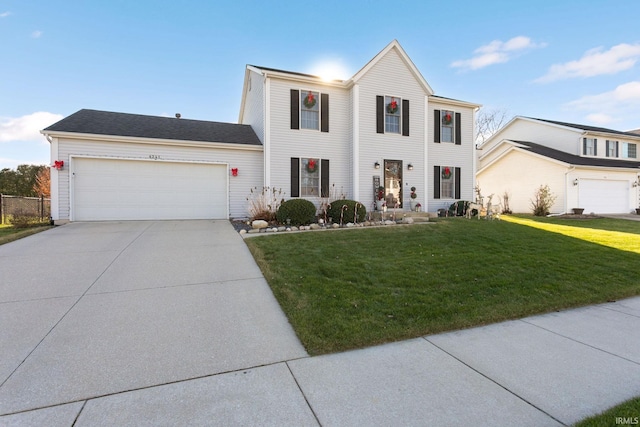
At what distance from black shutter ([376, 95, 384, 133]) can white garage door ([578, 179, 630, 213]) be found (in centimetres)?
1323

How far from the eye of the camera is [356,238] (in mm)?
7828

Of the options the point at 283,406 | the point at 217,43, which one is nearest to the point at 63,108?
the point at 217,43

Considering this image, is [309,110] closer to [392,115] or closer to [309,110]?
[309,110]

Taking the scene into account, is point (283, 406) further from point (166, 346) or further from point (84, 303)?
point (84, 303)

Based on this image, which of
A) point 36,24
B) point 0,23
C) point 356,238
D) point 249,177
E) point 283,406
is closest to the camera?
point 283,406

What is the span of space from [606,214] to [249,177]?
20.8 metres

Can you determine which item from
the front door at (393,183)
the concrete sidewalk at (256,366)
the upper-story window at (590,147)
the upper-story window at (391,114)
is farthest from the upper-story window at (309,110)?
the upper-story window at (590,147)

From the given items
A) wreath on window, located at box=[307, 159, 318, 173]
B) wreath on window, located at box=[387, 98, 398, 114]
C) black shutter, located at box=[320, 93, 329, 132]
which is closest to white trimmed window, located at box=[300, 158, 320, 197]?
wreath on window, located at box=[307, 159, 318, 173]

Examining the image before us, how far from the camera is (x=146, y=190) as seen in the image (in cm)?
1112

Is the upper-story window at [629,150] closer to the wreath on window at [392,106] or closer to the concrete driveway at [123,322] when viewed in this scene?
the wreath on window at [392,106]

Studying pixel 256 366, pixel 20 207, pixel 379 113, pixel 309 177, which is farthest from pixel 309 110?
pixel 20 207

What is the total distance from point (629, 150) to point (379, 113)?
2189 centimetres

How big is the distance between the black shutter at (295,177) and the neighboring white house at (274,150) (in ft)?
0.13

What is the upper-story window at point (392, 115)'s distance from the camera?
1258cm
